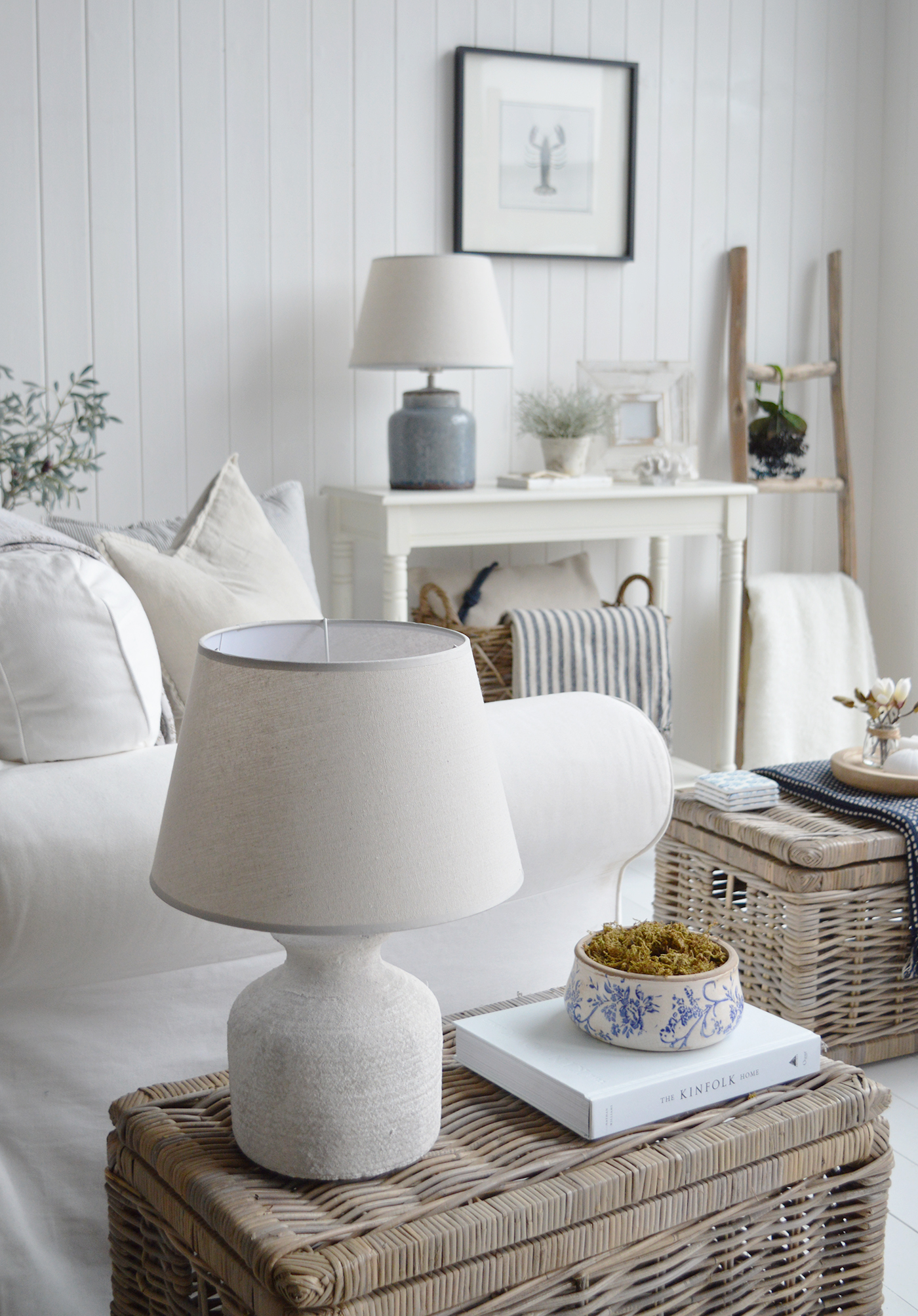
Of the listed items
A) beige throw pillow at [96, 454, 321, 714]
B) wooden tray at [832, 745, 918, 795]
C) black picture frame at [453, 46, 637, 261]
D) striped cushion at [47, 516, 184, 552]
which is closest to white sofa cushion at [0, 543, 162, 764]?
beige throw pillow at [96, 454, 321, 714]

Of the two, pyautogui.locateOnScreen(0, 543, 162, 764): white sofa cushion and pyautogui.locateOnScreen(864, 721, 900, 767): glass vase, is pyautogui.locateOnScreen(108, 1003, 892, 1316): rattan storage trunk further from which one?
pyautogui.locateOnScreen(864, 721, 900, 767): glass vase

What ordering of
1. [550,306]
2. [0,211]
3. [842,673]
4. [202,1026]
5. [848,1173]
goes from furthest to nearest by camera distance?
[842,673] < [550,306] < [0,211] < [202,1026] < [848,1173]

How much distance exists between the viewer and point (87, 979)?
1.29 metres

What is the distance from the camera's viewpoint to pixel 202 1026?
4.56ft

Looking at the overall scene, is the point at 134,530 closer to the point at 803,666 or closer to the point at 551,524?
the point at 551,524

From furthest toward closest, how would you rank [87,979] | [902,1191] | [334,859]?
[902,1191], [87,979], [334,859]

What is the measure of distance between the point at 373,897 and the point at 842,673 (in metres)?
3.12

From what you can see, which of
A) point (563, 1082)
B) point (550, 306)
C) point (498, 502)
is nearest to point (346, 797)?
point (563, 1082)

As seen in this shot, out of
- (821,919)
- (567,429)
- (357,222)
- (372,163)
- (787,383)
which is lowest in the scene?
(821,919)

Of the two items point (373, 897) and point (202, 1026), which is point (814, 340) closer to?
point (202, 1026)

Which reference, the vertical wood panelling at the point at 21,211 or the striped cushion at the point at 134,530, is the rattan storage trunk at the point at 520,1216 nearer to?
the striped cushion at the point at 134,530

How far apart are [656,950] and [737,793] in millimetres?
979

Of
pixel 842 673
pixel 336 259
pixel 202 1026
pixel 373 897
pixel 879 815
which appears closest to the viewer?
pixel 373 897

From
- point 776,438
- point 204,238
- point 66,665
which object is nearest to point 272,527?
point 66,665
